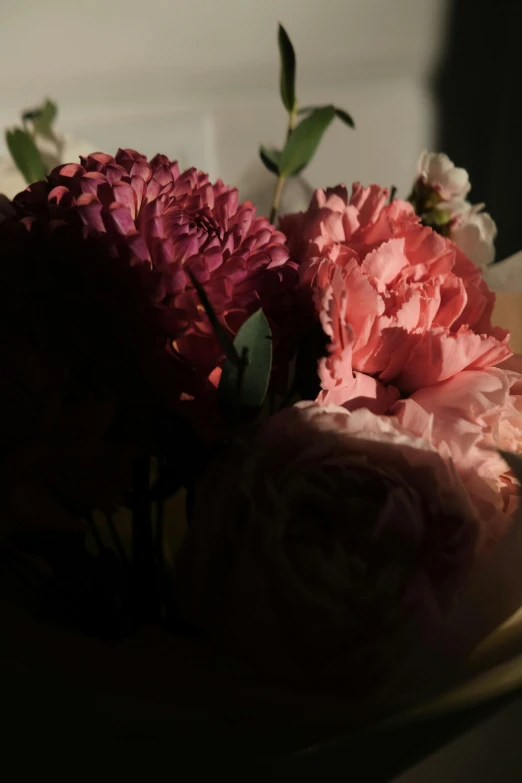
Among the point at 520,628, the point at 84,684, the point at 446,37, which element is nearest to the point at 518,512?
the point at 520,628

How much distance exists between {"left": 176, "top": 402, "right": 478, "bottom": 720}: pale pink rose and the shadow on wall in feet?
2.52

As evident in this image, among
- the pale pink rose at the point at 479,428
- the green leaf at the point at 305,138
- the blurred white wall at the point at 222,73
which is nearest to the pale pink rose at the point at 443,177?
the green leaf at the point at 305,138

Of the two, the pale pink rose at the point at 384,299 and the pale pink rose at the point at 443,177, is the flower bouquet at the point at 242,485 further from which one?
the pale pink rose at the point at 443,177

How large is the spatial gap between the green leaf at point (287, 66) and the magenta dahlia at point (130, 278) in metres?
0.19

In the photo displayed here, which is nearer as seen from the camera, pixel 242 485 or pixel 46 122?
pixel 242 485

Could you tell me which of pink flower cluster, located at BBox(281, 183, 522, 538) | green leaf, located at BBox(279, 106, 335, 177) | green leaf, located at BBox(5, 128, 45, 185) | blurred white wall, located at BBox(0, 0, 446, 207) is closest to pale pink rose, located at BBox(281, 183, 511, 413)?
pink flower cluster, located at BBox(281, 183, 522, 538)

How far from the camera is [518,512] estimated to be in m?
0.25

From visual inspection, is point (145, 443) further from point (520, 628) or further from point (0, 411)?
point (520, 628)

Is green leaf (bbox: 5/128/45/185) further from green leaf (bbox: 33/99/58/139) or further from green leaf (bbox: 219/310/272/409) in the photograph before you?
green leaf (bbox: 219/310/272/409)

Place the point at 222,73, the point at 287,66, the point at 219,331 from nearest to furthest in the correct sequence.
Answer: the point at 219,331
the point at 287,66
the point at 222,73

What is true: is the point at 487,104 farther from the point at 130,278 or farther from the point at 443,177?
the point at 130,278

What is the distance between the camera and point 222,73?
85 centimetres

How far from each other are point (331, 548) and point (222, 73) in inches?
30.0

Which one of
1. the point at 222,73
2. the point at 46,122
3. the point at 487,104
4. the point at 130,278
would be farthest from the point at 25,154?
the point at 487,104
